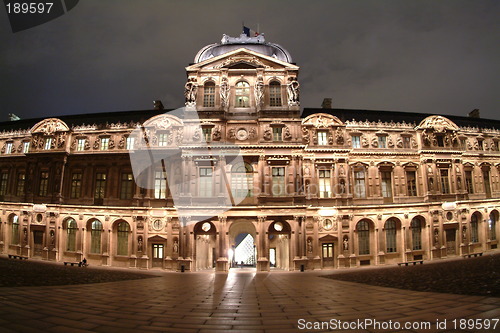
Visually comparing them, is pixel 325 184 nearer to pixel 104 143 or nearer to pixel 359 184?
pixel 359 184

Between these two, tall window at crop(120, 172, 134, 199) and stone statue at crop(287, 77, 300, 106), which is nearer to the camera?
stone statue at crop(287, 77, 300, 106)

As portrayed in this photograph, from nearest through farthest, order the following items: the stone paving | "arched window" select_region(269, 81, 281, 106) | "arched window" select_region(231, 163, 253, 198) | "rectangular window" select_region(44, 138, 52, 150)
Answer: the stone paving
"arched window" select_region(231, 163, 253, 198)
"arched window" select_region(269, 81, 281, 106)
"rectangular window" select_region(44, 138, 52, 150)

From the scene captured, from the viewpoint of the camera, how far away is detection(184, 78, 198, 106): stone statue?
29859mm

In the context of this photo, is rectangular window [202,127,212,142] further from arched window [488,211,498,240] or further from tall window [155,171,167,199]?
arched window [488,211,498,240]

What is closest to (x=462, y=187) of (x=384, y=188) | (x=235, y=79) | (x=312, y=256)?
(x=384, y=188)

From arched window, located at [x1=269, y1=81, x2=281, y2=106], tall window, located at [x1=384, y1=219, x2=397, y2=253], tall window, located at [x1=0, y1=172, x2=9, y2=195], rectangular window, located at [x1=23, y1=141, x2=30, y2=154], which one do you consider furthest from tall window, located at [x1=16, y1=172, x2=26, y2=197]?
tall window, located at [x1=384, y1=219, x2=397, y2=253]

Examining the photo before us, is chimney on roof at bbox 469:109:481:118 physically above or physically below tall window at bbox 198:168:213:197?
above

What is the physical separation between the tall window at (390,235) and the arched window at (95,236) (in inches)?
1247

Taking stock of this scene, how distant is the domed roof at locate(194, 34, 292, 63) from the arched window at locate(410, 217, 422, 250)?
76.9ft

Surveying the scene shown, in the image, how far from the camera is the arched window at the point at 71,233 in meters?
30.9

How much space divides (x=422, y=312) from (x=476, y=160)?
3607 cm

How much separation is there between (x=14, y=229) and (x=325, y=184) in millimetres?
37534

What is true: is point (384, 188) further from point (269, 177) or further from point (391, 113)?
point (269, 177)

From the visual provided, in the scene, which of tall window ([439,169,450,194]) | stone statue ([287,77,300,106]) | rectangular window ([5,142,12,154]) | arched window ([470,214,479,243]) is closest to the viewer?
stone statue ([287,77,300,106])
